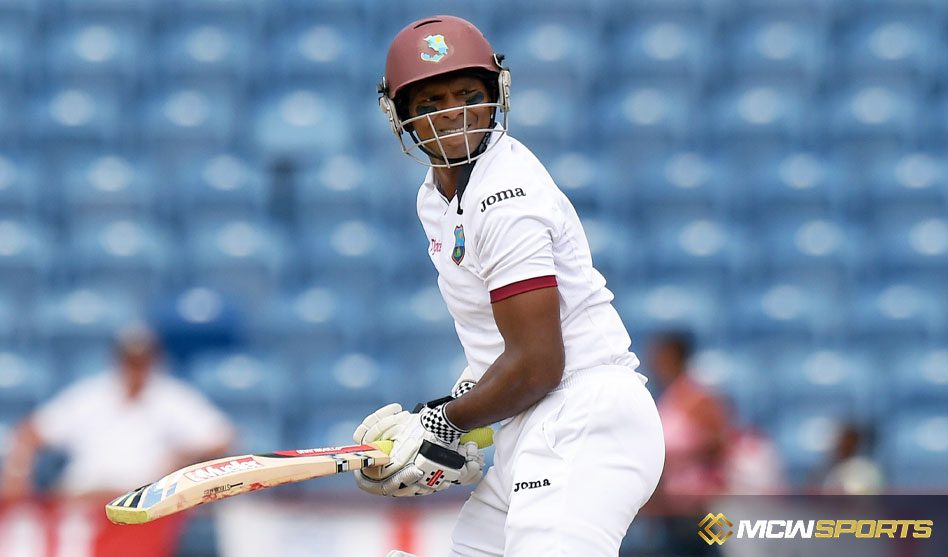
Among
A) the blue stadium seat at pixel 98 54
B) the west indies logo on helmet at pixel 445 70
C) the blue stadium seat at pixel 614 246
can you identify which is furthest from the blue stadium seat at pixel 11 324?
the west indies logo on helmet at pixel 445 70

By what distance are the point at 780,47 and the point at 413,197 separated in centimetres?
232

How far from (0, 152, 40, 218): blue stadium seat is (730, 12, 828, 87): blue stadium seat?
13.1 feet

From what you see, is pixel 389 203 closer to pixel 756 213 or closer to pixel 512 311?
pixel 756 213

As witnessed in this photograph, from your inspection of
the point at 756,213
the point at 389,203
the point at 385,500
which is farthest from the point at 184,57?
the point at 385,500

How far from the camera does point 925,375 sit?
6871 mm

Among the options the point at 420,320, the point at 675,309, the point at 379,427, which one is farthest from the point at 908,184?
the point at 379,427

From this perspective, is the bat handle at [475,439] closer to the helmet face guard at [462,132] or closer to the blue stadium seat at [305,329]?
the helmet face guard at [462,132]

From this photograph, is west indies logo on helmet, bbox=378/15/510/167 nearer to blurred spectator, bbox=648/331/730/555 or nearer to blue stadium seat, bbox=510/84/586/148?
blurred spectator, bbox=648/331/730/555

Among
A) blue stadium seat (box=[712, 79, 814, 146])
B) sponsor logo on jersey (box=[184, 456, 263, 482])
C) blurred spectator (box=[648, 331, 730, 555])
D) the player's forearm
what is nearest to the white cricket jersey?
the player's forearm

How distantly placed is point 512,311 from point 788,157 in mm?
5162

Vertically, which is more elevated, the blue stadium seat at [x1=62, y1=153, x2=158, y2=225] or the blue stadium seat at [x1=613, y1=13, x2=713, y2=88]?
the blue stadium seat at [x1=613, y1=13, x2=713, y2=88]

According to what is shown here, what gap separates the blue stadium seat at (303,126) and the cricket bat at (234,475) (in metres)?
4.56

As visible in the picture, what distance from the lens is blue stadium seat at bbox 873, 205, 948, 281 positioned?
7254 millimetres

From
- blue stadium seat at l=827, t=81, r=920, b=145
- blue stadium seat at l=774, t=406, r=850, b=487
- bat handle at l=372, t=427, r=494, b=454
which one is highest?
blue stadium seat at l=827, t=81, r=920, b=145
